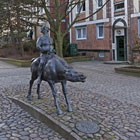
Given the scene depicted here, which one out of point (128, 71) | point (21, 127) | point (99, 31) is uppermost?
point (99, 31)

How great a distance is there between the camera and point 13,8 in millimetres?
19016

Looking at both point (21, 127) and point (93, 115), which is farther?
point (93, 115)

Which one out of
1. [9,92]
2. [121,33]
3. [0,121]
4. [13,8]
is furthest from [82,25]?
[0,121]

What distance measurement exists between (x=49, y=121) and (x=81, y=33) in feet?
71.2

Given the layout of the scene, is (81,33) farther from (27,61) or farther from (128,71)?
(128,71)

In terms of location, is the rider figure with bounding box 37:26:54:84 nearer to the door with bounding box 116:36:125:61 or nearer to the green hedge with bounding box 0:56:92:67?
the green hedge with bounding box 0:56:92:67

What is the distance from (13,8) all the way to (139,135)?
17.2 meters

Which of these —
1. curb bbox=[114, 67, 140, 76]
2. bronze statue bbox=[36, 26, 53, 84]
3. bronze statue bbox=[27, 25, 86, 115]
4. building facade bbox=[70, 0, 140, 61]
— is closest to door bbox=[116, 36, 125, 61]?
Answer: building facade bbox=[70, 0, 140, 61]

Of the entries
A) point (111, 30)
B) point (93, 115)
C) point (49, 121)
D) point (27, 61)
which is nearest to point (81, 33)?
point (111, 30)

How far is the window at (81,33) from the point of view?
25.5m

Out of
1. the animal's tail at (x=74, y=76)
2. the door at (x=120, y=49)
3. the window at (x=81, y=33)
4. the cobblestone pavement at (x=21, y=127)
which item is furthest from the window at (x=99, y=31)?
the animal's tail at (x=74, y=76)

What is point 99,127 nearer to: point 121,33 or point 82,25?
point 121,33

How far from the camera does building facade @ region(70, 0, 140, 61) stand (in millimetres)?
19719

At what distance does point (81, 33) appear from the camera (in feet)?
85.1
